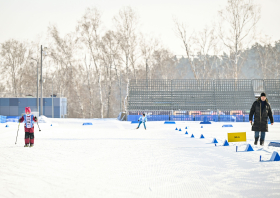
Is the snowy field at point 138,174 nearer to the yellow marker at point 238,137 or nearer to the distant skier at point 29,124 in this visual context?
the yellow marker at point 238,137

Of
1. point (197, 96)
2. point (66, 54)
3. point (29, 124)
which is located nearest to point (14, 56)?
point (66, 54)

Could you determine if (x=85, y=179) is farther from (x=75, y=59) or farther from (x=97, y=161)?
(x=75, y=59)

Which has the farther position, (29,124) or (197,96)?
(197,96)

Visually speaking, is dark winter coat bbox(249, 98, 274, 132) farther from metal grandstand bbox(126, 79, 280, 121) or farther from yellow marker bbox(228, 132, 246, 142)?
metal grandstand bbox(126, 79, 280, 121)

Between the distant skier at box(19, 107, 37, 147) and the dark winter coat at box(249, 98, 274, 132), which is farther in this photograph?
the distant skier at box(19, 107, 37, 147)

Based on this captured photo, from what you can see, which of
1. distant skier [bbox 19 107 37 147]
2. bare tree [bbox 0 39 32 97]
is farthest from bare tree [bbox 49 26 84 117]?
distant skier [bbox 19 107 37 147]

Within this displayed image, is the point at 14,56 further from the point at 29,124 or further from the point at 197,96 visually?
the point at 29,124

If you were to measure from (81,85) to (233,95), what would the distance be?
127 ft

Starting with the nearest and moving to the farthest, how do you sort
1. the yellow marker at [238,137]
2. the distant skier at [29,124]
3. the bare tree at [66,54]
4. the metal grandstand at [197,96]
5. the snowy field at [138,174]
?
1. the snowy field at [138,174]
2. the yellow marker at [238,137]
3. the distant skier at [29,124]
4. the metal grandstand at [197,96]
5. the bare tree at [66,54]

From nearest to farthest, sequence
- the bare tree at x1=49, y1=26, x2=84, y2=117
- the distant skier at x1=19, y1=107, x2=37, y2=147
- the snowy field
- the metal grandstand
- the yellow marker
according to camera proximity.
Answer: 1. the snowy field
2. the yellow marker
3. the distant skier at x1=19, y1=107, x2=37, y2=147
4. the metal grandstand
5. the bare tree at x1=49, y1=26, x2=84, y2=117

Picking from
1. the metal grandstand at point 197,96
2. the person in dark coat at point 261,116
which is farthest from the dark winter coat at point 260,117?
the metal grandstand at point 197,96

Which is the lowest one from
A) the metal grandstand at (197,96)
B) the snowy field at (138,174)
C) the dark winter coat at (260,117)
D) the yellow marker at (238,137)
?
the snowy field at (138,174)

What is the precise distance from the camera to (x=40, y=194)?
18.9 ft

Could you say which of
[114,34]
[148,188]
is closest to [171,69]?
[114,34]
